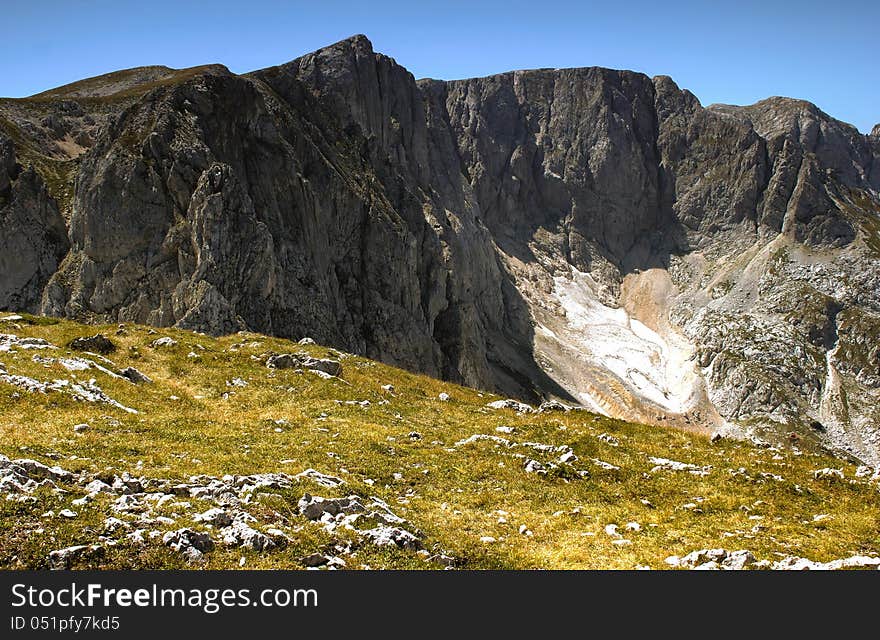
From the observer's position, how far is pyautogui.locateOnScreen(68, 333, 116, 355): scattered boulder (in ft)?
116

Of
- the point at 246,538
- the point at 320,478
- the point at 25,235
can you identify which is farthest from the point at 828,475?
the point at 25,235

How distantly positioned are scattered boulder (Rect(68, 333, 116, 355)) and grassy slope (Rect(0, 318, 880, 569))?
3308mm

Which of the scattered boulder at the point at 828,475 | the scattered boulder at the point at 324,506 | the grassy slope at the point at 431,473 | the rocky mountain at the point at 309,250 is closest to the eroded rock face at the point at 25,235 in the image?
the rocky mountain at the point at 309,250

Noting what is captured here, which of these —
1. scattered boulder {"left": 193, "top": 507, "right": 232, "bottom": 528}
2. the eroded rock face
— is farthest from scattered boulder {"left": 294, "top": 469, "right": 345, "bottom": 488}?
the eroded rock face

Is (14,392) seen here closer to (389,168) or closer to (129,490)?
(129,490)

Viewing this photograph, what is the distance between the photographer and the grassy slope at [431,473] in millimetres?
14820

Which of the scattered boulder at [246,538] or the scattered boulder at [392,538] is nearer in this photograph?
the scattered boulder at [246,538]

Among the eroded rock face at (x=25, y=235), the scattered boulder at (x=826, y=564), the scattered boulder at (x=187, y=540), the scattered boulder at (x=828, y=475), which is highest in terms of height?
the eroded rock face at (x=25, y=235)

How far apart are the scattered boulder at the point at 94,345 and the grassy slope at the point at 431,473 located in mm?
3308

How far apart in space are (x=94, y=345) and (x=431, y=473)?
964 inches

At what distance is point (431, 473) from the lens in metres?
21.8

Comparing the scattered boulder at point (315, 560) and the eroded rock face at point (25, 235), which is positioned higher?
the eroded rock face at point (25, 235)

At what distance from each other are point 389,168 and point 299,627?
13605cm

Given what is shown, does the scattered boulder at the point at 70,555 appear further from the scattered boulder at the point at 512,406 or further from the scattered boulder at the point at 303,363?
the scattered boulder at the point at 303,363
